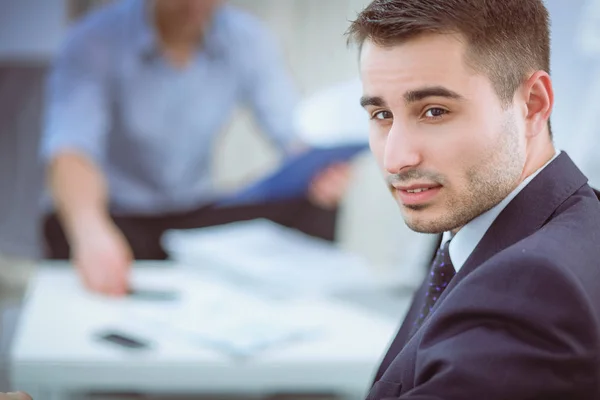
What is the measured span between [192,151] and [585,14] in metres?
1.72

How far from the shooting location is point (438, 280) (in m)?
0.98

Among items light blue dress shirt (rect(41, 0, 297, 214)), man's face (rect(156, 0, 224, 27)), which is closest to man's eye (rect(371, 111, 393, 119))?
A: light blue dress shirt (rect(41, 0, 297, 214))

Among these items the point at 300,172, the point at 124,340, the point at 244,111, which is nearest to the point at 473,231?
the point at 124,340

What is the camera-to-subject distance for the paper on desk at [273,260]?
6.42ft

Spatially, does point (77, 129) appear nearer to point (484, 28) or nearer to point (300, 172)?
point (300, 172)

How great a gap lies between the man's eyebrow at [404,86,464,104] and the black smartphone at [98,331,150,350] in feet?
3.03

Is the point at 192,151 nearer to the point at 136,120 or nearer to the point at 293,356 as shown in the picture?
the point at 136,120

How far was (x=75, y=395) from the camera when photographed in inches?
95.7

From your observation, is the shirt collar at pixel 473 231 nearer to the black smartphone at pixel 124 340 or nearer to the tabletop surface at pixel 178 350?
the tabletop surface at pixel 178 350

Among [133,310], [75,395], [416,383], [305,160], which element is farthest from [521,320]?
[75,395]

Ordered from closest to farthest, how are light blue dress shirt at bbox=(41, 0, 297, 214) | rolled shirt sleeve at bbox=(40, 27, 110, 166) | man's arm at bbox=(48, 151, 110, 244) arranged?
man's arm at bbox=(48, 151, 110, 244), rolled shirt sleeve at bbox=(40, 27, 110, 166), light blue dress shirt at bbox=(41, 0, 297, 214)

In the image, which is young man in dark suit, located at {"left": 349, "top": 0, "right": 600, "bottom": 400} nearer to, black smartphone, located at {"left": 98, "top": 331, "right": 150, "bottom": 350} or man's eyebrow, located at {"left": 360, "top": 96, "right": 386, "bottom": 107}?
man's eyebrow, located at {"left": 360, "top": 96, "right": 386, "bottom": 107}

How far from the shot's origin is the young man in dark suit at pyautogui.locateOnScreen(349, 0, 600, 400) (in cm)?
71

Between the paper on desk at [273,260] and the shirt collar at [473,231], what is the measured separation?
1.02 meters
